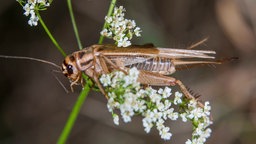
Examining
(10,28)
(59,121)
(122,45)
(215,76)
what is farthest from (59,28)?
(122,45)

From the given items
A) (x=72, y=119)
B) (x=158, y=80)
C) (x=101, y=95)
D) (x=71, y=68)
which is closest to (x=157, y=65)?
(x=158, y=80)

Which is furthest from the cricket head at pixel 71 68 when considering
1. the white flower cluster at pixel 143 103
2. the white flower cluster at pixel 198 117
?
the white flower cluster at pixel 198 117

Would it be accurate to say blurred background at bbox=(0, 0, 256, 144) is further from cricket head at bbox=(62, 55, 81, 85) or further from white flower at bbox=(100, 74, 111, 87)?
white flower at bbox=(100, 74, 111, 87)

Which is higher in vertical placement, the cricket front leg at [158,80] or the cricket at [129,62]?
the cricket at [129,62]

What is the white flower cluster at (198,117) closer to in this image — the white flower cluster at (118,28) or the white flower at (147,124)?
the white flower at (147,124)

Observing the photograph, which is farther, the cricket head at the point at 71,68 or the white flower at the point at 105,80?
the cricket head at the point at 71,68

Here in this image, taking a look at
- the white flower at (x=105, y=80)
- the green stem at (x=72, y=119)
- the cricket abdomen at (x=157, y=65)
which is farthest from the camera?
the cricket abdomen at (x=157, y=65)
